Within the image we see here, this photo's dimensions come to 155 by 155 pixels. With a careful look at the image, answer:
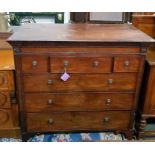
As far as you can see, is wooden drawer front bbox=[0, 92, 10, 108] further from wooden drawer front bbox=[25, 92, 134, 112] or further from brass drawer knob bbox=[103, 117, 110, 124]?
brass drawer knob bbox=[103, 117, 110, 124]

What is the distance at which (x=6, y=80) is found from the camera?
1939 mm

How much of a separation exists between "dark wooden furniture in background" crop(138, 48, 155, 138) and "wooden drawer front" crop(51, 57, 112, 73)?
1.23 ft

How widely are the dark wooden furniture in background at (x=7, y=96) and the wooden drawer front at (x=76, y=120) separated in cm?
17

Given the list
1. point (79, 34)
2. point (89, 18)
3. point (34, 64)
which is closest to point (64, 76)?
point (34, 64)

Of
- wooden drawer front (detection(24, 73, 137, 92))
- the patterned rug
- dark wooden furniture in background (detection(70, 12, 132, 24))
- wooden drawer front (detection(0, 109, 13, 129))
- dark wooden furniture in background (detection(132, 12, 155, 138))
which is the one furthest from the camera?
dark wooden furniture in background (detection(70, 12, 132, 24))

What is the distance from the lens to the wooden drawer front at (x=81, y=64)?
1.79 m

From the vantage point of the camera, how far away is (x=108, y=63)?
6.02 feet

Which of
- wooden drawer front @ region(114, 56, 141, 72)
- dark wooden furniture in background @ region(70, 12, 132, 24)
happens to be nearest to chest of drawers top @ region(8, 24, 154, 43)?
wooden drawer front @ region(114, 56, 141, 72)

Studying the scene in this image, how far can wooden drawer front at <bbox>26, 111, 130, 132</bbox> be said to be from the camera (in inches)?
80.4

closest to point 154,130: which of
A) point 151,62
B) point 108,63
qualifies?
point 151,62

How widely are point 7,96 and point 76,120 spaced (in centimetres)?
66
